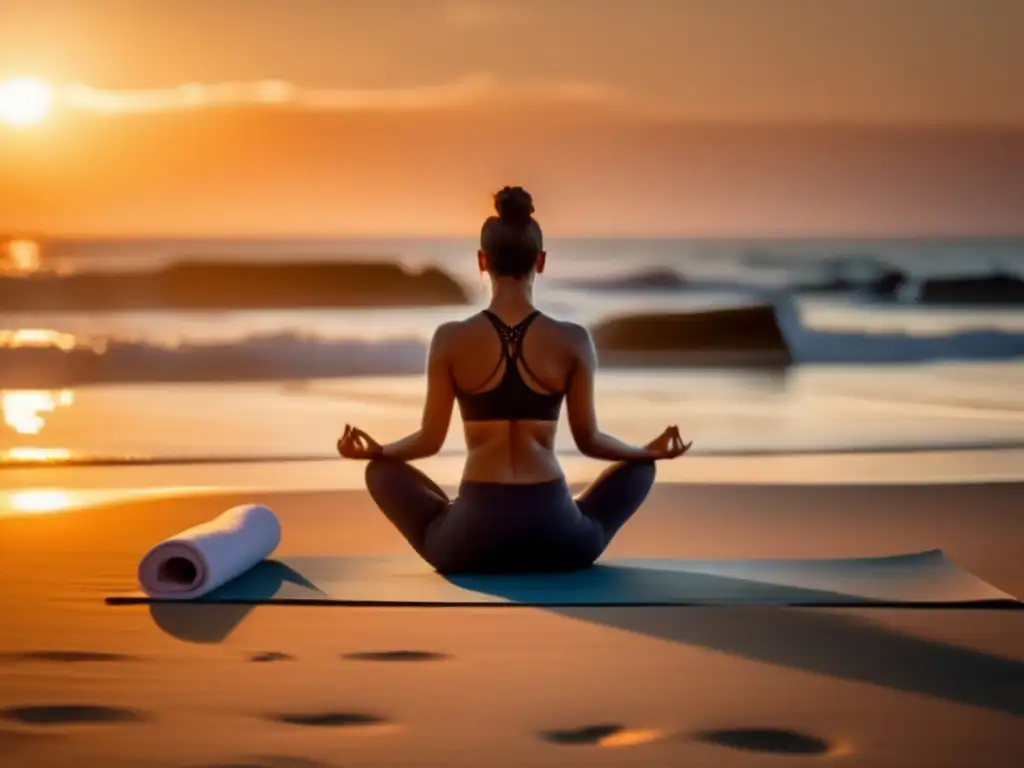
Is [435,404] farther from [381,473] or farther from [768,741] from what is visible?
[768,741]

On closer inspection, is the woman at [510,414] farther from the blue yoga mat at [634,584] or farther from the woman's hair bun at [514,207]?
the blue yoga mat at [634,584]

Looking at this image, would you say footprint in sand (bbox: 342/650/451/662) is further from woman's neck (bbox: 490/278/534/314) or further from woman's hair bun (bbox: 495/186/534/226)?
woman's hair bun (bbox: 495/186/534/226)

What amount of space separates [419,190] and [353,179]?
3.84 feet

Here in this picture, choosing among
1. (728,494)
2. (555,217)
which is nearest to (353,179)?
(555,217)

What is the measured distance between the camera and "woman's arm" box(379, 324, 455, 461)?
378cm

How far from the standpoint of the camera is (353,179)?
21734 millimetres

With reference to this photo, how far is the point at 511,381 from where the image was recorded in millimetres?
3791

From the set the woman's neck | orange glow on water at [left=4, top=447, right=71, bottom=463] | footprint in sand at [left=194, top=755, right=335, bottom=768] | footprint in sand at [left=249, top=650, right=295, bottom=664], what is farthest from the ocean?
footprint in sand at [left=194, top=755, right=335, bottom=768]

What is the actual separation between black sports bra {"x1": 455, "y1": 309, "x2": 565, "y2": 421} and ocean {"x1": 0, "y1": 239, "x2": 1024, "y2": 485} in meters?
2.64

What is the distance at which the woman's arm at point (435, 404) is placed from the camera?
3.78 meters

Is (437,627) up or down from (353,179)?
down

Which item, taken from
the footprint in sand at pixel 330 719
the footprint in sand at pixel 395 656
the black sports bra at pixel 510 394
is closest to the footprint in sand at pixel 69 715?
the footprint in sand at pixel 330 719

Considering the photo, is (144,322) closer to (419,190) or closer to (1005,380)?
(419,190)

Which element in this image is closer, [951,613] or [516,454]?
[951,613]
